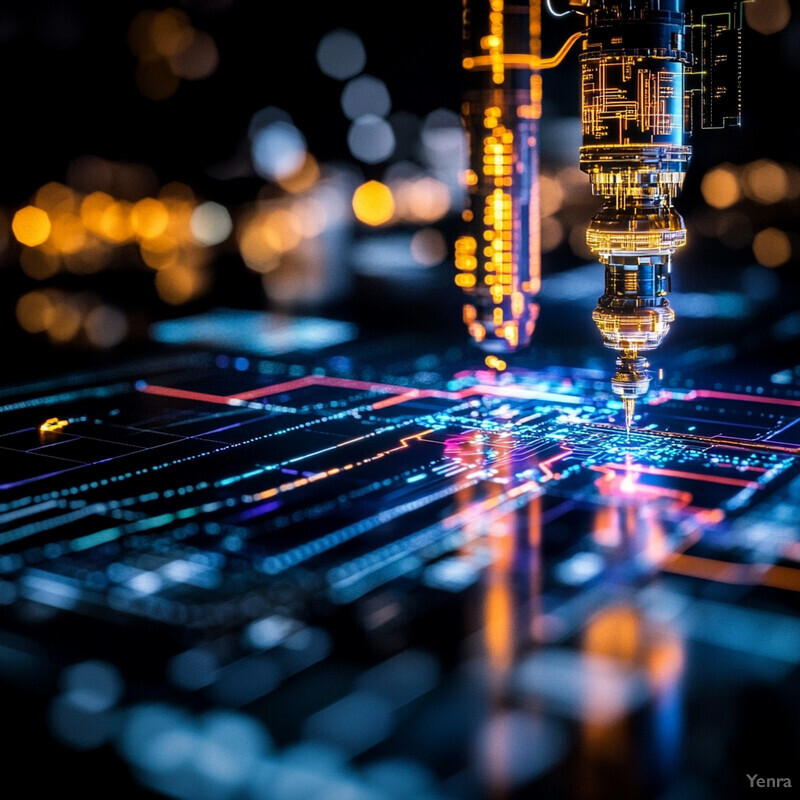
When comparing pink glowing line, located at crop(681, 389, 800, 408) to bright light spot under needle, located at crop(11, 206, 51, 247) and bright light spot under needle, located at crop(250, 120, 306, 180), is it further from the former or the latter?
bright light spot under needle, located at crop(250, 120, 306, 180)

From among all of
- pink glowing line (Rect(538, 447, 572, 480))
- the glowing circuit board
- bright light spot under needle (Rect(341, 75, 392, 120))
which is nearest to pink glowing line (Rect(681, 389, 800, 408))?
the glowing circuit board

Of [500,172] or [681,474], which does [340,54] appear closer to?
[500,172]

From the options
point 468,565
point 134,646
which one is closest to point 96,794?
point 134,646

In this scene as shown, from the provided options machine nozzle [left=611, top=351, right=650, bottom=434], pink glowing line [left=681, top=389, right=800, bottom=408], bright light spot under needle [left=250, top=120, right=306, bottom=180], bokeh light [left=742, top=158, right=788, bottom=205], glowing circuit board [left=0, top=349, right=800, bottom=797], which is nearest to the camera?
glowing circuit board [left=0, top=349, right=800, bottom=797]

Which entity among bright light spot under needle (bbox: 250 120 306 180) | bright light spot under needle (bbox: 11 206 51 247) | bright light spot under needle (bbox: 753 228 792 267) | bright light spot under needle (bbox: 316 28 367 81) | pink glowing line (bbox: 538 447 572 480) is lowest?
pink glowing line (bbox: 538 447 572 480)

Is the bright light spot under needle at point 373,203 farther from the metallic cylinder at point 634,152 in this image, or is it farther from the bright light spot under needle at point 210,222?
the metallic cylinder at point 634,152

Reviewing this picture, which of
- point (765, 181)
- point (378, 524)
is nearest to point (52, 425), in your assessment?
point (378, 524)

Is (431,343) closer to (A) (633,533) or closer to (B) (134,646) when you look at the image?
(A) (633,533)

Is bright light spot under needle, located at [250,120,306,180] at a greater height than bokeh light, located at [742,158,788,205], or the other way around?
bright light spot under needle, located at [250,120,306,180]
